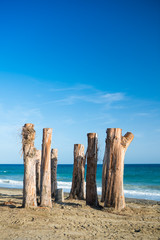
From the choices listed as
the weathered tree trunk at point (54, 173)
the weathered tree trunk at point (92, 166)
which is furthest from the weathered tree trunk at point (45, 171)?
the weathered tree trunk at point (54, 173)

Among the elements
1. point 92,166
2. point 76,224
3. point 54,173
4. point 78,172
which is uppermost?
point 92,166

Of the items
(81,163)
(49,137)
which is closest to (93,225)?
(49,137)

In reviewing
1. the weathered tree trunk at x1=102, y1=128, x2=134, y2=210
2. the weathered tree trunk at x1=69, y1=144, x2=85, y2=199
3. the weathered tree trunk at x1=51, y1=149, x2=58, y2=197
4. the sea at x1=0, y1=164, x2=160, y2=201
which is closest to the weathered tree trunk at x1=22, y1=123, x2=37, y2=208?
the weathered tree trunk at x1=102, y1=128, x2=134, y2=210

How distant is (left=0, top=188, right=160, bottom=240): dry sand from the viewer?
562 cm

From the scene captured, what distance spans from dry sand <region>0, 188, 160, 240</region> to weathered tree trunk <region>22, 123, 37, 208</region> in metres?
0.33

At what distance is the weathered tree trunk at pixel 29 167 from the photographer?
301 inches

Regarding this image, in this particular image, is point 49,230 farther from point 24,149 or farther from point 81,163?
point 81,163

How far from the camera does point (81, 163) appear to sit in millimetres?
10727

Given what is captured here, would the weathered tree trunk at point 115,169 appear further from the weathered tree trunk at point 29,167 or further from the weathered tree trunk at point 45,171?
the weathered tree trunk at point 29,167

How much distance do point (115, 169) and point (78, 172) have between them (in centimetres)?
289

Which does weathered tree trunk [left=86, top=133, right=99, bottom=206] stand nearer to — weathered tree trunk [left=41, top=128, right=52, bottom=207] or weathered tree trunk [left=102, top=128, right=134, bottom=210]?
weathered tree trunk [left=102, top=128, right=134, bottom=210]

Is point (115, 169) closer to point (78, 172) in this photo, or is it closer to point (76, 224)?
point (76, 224)

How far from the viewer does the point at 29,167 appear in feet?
25.4

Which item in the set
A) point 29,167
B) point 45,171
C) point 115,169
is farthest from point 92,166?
point 29,167
